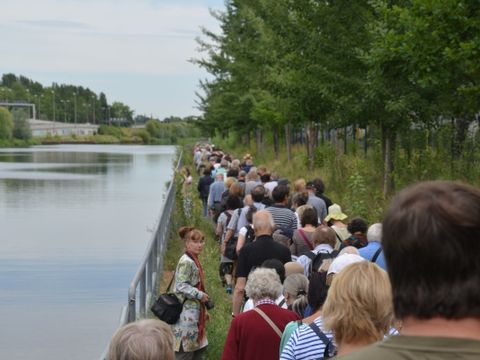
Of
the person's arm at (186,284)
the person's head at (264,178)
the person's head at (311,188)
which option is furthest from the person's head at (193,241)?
the person's head at (264,178)

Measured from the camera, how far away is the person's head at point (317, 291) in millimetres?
5730

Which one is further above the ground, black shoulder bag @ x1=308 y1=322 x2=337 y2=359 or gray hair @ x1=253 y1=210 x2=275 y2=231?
gray hair @ x1=253 y1=210 x2=275 y2=231

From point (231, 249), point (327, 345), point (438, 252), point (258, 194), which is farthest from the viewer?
point (258, 194)

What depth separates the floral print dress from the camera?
27.3ft

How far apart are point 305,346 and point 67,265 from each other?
18813mm

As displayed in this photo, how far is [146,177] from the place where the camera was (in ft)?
208

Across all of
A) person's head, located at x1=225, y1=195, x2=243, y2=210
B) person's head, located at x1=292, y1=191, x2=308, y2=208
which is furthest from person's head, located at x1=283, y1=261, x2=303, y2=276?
person's head, located at x1=225, y1=195, x2=243, y2=210

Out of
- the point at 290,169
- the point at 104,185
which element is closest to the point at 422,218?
the point at 290,169

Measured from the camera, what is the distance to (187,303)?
8.41 metres

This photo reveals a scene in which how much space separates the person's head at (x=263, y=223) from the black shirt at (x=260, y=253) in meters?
0.05

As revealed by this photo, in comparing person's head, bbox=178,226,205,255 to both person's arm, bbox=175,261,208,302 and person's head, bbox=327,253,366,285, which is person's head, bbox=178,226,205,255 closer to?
person's arm, bbox=175,261,208,302

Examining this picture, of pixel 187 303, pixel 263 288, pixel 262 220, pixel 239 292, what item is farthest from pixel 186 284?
pixel 263 288

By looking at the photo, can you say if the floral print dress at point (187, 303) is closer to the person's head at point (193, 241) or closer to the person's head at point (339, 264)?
the person's head at point (193, 241)

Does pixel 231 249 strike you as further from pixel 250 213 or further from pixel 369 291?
pixel 369 291
